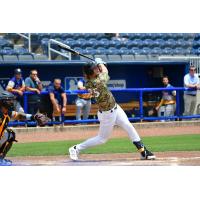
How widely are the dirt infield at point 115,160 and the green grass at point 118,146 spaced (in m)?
0.54

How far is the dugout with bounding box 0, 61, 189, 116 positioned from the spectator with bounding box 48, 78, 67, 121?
141 centimetres

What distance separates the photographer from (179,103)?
15742mm

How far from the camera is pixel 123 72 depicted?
17797mm

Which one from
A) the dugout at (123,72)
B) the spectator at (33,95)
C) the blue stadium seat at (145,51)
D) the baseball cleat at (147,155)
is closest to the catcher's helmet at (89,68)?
the baseball cleat at (147,155)

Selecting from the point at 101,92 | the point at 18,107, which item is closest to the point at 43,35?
the point at 18,107

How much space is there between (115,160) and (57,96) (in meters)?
5.70

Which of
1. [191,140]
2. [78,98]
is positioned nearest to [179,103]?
[78,98]

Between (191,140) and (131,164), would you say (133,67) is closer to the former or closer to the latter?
(191,140)

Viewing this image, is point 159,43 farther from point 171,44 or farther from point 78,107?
point 78,107

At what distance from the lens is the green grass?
34.4 ft

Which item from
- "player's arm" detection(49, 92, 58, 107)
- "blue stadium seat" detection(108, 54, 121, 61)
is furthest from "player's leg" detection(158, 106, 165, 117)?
"player's arm" detection(49, 92, 58, 107)

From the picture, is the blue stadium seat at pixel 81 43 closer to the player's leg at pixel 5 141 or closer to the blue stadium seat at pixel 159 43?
the blue stadium seat at pixel 159 43

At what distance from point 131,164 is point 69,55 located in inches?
368

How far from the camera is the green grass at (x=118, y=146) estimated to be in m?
10.5
